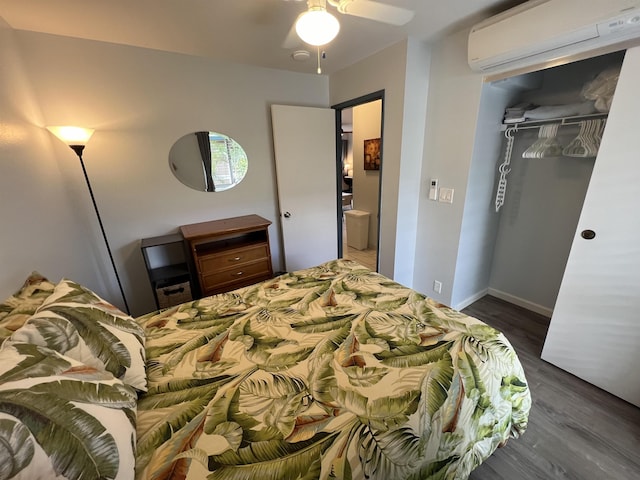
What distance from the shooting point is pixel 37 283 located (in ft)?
4.05

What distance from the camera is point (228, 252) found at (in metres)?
2.47

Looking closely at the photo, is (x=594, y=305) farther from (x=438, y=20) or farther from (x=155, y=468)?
(x=155, y=468)

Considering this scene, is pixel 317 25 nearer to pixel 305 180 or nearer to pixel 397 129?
pixel 397 129

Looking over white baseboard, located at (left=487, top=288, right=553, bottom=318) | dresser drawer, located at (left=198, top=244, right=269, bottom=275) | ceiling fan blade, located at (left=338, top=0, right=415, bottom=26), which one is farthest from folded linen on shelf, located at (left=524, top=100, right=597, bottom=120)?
dresser drawer, located at (left=198, top=244, right=269, bottom=275)

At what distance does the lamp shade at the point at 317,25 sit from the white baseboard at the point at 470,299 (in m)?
2.50

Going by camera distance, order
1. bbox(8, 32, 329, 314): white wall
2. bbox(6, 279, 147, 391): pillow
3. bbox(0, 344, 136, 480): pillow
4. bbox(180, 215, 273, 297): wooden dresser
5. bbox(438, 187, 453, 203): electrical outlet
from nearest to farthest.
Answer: bbox(0, 344, 136, 480): pillow
bbox(6, 279, 147, 391): pillow
bbox(8, 32, 329, 314): white wall
bbox(438, 187, 453, 203): electrical outlet
bbox(180, 215, 273, 297): wooden dresser

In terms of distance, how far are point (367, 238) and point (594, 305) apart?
2.93m

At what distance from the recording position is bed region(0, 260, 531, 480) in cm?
75

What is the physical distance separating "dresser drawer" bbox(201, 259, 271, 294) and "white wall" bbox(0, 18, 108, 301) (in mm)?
922

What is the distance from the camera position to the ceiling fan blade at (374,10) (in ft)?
4.07

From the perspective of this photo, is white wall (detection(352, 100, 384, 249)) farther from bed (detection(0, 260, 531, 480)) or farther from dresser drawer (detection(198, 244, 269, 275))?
bed (detection(0, 260, 531, 480))

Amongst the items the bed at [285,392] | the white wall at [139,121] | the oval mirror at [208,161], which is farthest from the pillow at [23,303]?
the oval mirror at [208,161]

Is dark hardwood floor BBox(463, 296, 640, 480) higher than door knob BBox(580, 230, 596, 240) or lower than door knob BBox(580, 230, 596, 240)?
lower

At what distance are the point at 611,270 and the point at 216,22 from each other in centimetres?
302
